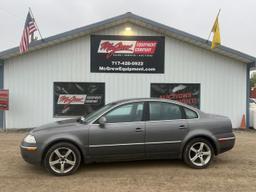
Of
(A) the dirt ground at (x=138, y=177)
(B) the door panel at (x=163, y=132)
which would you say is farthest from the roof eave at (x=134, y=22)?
(B) the door panel at (x=163, y=132)

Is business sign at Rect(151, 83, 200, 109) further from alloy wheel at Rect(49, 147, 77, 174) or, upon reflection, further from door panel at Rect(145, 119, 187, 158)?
alloy wheel at Rect(49, 147, 77, 174)

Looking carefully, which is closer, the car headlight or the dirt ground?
the dirt ground

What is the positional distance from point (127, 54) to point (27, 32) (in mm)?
4111

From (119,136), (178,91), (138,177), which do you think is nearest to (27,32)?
(178,91)

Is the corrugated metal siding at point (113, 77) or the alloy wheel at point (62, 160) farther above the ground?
the corrugated metal siding at point (113, 77)

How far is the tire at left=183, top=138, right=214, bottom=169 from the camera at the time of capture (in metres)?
6.70

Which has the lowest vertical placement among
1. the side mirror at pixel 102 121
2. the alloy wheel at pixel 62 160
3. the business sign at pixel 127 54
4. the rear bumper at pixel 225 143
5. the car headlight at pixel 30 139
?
the alloy wheel at pixel 62 160

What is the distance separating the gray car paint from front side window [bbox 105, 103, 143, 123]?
10 centimetres

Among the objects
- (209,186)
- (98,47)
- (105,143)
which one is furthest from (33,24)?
(209,186)

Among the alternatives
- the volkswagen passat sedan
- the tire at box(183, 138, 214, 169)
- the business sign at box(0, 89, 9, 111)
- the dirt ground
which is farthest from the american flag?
the tire at box(183, 138, 214, 169)

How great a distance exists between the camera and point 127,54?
42.8 feet

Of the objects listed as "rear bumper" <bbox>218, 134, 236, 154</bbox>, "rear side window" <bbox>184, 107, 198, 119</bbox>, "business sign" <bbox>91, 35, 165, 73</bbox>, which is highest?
"business sign" <bbox>91, 35, 165, 73</bbox>

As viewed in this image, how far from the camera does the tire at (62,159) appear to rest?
6.16 m

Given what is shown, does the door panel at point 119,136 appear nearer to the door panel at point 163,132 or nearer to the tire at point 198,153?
the door panel at point 163,132
